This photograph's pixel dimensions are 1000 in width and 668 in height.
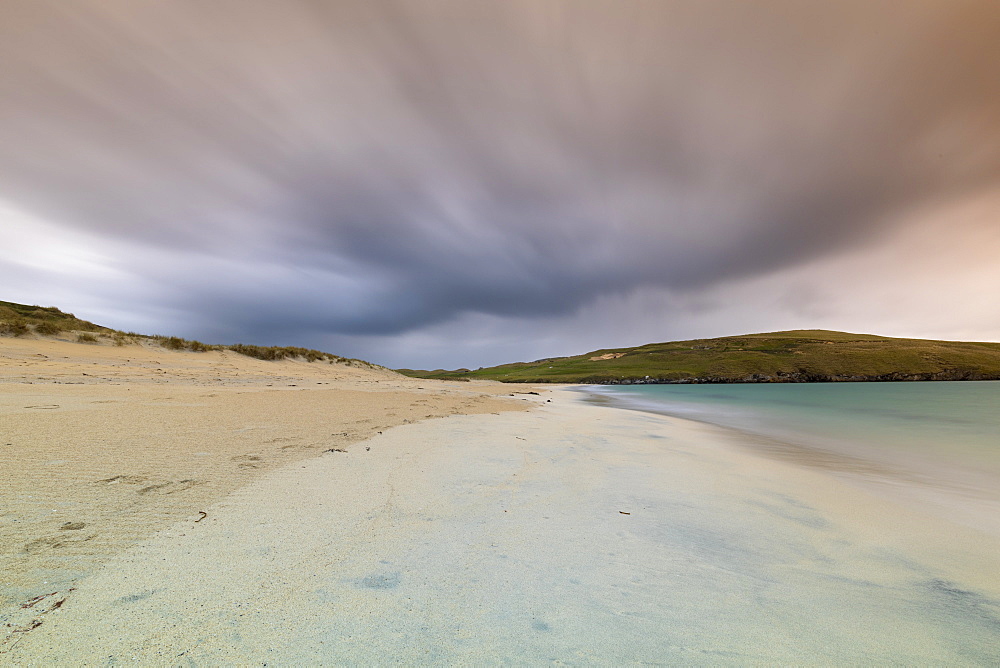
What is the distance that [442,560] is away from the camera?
236cm

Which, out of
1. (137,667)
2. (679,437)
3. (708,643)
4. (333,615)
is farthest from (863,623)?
(679,437)

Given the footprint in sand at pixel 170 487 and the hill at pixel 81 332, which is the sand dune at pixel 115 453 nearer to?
the footprint in sand at pixel 170 487

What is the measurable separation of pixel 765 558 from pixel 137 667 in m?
3.56

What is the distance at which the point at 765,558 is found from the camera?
2.65m

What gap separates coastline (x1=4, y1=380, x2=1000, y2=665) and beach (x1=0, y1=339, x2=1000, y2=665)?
13mm

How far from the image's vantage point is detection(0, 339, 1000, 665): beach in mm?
1624

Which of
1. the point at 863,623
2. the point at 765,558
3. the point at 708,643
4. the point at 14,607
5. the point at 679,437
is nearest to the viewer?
the point at 14,607

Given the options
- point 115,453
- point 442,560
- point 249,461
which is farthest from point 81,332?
point 442,560

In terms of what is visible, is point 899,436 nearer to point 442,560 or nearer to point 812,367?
point 442,560

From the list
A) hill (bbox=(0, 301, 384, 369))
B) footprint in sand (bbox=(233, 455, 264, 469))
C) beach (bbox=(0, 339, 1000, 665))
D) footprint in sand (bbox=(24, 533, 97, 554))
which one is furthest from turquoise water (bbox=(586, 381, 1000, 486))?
hill (bbox=(0, 301, 384, 369))

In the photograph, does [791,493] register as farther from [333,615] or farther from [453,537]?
[333,615]

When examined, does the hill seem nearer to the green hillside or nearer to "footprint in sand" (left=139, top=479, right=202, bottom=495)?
"footprint in sand" (left=139, top=479, right=202, bottom=495)

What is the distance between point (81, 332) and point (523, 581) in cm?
2093

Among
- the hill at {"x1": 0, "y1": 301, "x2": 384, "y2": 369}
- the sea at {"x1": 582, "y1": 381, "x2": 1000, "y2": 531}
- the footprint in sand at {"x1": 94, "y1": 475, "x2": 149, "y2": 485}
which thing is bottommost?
the sea at {"x1": 582, "y1": 381, "x2": 1000, "y2": 531}
